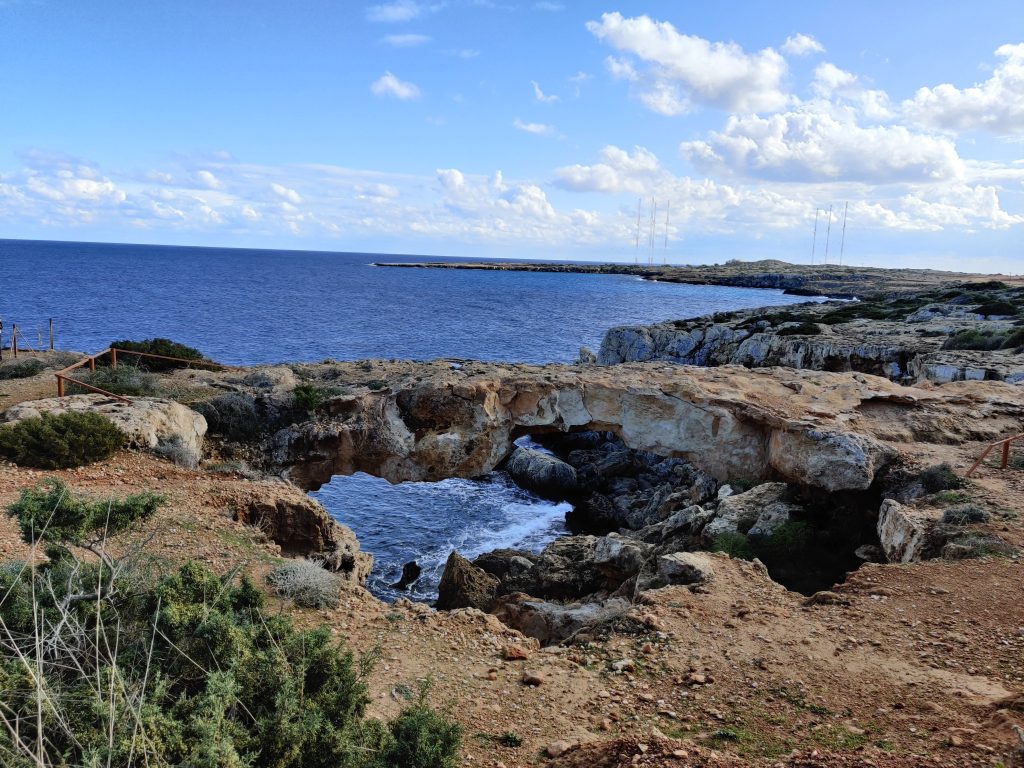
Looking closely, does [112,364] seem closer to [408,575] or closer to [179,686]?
[408,575]

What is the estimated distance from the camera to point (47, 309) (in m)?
67.4

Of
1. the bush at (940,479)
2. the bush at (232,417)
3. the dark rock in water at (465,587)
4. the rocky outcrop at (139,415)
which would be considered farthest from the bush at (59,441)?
the bush at (940,479)

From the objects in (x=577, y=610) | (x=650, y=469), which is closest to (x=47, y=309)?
(x=650, y=469)

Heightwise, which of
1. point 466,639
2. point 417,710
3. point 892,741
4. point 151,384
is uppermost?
point 151,384

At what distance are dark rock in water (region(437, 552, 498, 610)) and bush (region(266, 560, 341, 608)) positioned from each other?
274 inches

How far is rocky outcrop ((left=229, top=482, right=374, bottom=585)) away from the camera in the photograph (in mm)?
12109

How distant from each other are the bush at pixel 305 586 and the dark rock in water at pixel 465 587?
22.8 feet

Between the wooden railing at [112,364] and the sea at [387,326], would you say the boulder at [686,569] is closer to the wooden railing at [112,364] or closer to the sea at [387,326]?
the sea at [387,326]

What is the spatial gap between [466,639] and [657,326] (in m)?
41.2

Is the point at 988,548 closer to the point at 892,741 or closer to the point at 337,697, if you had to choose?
the point at 892,741

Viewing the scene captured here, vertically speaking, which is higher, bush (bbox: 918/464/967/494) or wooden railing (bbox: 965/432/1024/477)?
wooden railing (bbox: 965/432/1024/477)

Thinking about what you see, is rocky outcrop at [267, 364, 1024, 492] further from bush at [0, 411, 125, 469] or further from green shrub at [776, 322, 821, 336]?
green shrub at [776, 322, 821, 336]

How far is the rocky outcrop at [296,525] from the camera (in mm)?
12109

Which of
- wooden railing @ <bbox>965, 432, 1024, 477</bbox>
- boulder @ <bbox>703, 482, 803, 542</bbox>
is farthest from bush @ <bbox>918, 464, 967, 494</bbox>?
boulder @ <bbox>703, 482, 803, 542</bbox>
